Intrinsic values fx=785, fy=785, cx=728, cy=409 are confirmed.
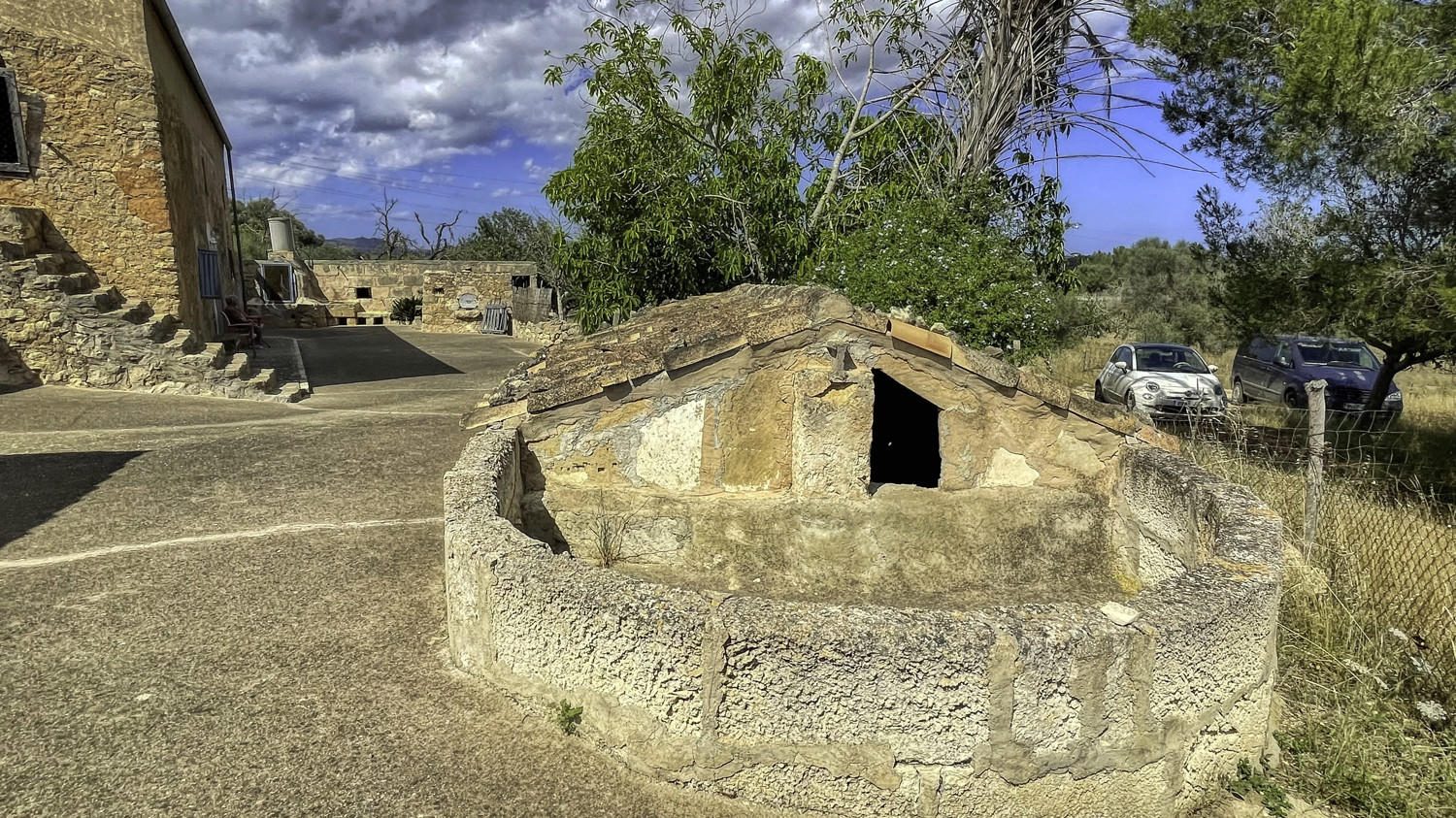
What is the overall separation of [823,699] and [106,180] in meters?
12.0

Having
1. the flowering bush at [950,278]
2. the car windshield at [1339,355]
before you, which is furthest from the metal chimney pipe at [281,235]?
the car windshield at [1339,355]

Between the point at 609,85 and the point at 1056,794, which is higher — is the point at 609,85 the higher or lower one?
the higher one

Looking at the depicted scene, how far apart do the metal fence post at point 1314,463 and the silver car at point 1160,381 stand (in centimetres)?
701

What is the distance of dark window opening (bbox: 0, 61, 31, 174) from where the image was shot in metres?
9.55

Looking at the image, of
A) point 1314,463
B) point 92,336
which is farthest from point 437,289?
point 1314,463

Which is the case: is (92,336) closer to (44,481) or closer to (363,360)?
(44,481)

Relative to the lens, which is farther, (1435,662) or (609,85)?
(609,85)

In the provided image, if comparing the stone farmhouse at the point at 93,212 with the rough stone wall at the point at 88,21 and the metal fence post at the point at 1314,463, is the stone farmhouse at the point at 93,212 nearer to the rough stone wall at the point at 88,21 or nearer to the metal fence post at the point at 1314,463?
the rough stone wall at the point at 88,21

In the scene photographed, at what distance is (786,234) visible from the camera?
983 centimetres

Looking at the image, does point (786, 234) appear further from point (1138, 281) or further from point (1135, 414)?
point (1138, 281)

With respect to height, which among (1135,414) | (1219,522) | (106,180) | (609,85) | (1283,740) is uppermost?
(609,85)

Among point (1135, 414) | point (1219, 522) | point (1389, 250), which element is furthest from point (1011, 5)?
point (1219, 522)

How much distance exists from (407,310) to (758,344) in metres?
25.1

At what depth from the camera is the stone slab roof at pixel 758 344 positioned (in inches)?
180
